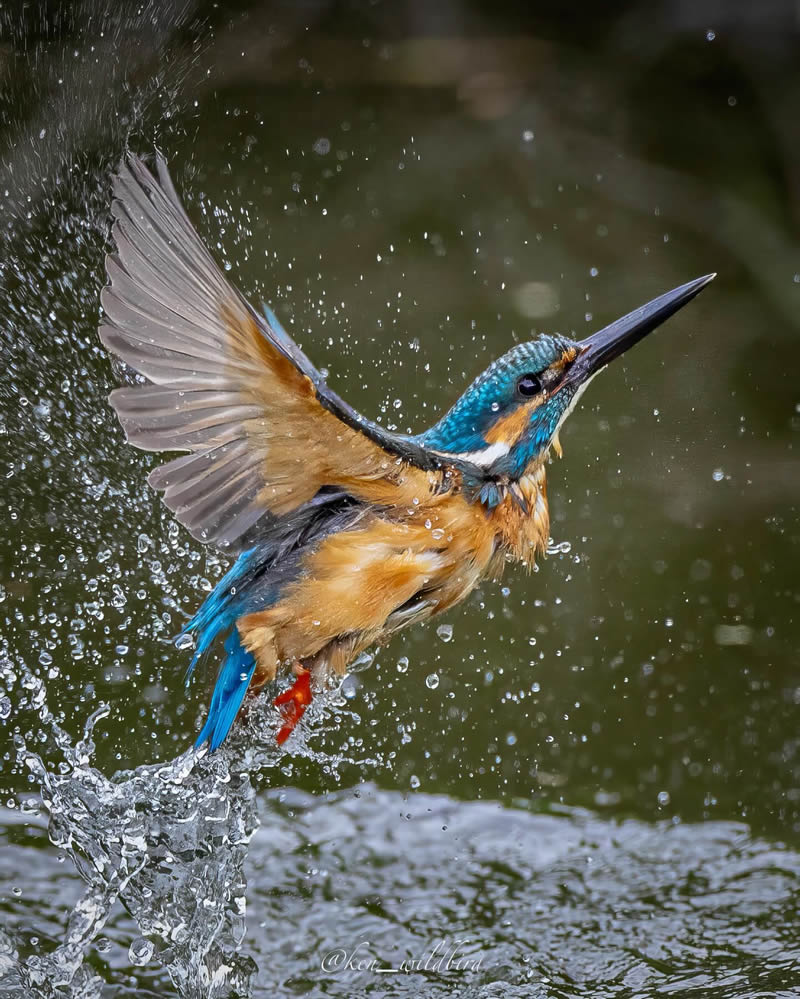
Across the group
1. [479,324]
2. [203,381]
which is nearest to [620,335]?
[203,381]

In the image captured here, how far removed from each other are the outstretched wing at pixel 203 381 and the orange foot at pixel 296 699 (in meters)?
0.38

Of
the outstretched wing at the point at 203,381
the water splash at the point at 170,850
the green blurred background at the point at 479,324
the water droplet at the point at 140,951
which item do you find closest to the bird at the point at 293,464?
the outstretched wing at the point at 203,381

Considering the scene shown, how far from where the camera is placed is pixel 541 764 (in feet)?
9.50

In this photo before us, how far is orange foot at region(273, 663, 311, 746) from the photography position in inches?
80.4

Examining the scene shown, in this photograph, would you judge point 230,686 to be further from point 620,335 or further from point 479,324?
point 479,324

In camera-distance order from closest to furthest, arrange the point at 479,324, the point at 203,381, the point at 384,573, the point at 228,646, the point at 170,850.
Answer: the point at 203,381
the point at 384,573
the point at 228,646
the point at 170,850
the point at 479,324

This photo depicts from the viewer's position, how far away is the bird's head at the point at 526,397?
1.97 m

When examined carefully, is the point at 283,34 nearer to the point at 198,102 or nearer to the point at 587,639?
the point at 198,102

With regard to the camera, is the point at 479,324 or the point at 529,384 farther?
the point at 479,324

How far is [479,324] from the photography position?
432cm

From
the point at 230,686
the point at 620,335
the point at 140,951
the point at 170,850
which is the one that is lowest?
the point at 140,951

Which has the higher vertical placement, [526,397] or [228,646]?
[526,397]

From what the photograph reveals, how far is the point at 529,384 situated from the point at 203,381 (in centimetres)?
59

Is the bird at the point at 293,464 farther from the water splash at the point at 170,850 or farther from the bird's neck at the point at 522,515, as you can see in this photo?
the water splash at the point at 170,850
